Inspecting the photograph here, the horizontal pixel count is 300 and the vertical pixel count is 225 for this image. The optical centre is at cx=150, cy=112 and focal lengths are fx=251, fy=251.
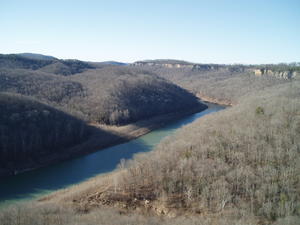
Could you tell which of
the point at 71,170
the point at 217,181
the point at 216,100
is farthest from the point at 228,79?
the point at 217,181

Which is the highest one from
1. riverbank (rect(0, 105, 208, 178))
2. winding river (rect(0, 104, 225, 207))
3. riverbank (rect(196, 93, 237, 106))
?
riverbank (rect(196, 93, 237, 106))

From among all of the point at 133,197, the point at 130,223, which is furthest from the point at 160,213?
the point at 130,223

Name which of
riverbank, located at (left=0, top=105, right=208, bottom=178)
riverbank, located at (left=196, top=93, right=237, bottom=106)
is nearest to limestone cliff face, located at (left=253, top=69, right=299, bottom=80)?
riverbank, located at (left=196, top=93, right=237, bottom=106)

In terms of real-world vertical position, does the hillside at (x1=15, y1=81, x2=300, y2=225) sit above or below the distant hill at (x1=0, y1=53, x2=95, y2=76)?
below

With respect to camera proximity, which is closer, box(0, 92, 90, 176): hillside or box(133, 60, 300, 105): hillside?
box(0, 92, 90, 176): hillside

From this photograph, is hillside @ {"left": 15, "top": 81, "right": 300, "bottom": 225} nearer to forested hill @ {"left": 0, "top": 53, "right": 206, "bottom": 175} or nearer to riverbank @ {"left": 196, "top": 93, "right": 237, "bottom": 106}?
forested hill @ {"left": 0, "top": 53, "right": 206, "bottom": 175}

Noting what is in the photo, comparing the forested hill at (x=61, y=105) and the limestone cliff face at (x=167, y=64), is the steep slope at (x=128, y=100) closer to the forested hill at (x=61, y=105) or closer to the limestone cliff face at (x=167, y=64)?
the forested hill at (x=61, y=105)

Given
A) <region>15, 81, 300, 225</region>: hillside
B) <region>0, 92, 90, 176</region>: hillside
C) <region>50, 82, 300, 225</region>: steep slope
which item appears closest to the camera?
<region>15, 81, 300, 225</region>: hillside
